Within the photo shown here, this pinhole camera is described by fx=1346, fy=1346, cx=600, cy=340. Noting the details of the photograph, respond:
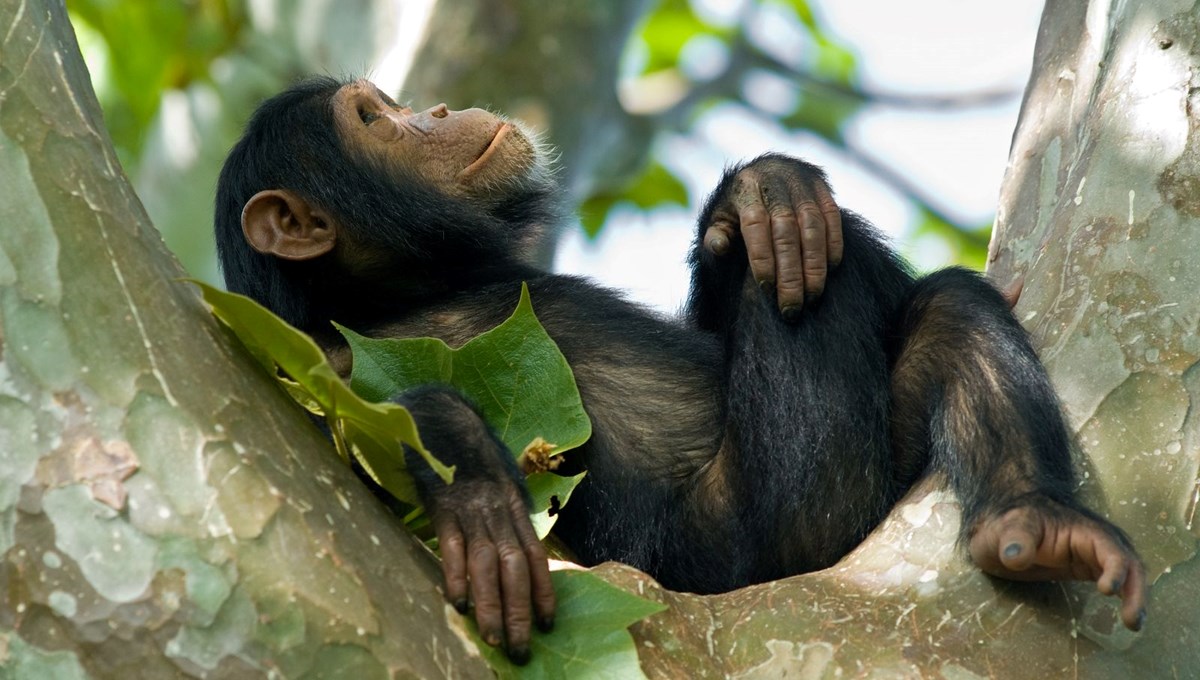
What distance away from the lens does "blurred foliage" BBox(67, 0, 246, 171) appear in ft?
30.1

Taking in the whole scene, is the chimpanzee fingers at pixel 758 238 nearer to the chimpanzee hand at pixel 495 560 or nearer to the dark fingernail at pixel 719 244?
the dark fingernail at pixel 719 244

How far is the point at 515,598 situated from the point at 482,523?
26cm

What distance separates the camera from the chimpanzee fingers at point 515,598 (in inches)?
96.9

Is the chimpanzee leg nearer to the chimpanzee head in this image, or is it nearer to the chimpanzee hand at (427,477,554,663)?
the chimpanzee hand at (427,477,554,663)

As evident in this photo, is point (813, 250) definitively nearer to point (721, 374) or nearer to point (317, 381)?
point (721, 374)

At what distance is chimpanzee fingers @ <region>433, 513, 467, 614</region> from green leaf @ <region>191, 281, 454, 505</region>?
0.52 feet

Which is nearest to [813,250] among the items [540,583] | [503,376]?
[503,376]

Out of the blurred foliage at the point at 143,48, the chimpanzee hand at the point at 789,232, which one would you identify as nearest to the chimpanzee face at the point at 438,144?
the chimpanzee hand at the point at 789,232

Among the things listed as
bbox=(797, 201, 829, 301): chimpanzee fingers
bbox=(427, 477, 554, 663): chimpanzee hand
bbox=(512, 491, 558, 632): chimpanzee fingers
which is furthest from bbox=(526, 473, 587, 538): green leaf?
bbox=(797, 201, 829, 301): chimpanzee fingers

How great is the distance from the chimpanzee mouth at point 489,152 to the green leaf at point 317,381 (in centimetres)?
191

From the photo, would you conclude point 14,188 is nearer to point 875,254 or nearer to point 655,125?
point 875,254

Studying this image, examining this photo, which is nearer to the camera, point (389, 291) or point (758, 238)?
point (758, 238)

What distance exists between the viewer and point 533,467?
3.03m

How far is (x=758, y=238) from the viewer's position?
12.0 feet
